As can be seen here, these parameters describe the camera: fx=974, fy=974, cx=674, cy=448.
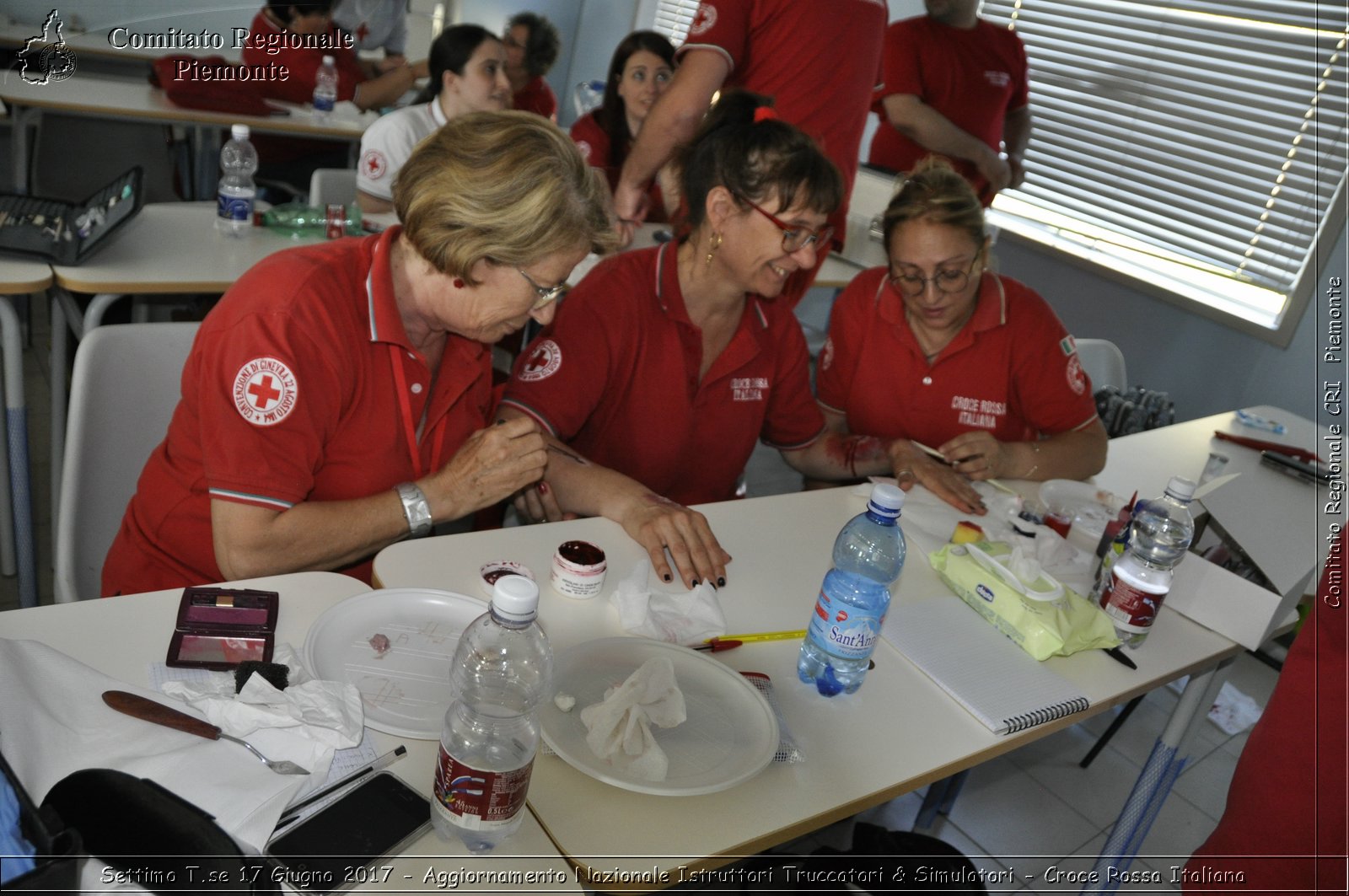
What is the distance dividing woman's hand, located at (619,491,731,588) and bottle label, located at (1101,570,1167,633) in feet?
2.06

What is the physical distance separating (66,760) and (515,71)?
13.0 ft

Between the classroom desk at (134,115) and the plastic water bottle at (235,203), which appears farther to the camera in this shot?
the classroom desk at (134,115)

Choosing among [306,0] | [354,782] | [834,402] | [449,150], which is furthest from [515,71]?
[354,782]

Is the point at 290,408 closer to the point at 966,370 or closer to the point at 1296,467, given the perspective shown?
the point at 966,370

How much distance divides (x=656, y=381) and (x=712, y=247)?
0.28 metres

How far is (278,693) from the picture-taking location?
1002 millimetres

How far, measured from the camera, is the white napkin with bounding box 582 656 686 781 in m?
1.05

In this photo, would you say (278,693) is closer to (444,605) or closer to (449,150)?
(444,605)

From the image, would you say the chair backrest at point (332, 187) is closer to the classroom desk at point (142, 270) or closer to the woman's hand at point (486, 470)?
the classroom desk at point (142, 270)

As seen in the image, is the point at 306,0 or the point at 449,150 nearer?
the point at 449,150

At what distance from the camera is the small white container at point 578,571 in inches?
53.0

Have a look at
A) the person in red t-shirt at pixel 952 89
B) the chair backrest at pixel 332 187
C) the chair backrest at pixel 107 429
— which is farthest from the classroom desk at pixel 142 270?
the person in red t-shirt at pixel 952 89

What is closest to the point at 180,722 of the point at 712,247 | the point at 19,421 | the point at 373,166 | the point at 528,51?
the point at 712,247

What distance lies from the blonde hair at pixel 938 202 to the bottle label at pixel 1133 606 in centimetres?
87
